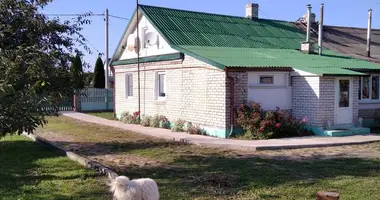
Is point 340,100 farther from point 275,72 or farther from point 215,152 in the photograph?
point 215,152

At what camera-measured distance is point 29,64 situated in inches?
273

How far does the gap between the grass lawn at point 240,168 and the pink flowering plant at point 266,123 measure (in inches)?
87.2

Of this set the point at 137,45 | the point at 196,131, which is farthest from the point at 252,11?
the point at 196,131

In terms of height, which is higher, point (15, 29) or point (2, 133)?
point (15, 29)

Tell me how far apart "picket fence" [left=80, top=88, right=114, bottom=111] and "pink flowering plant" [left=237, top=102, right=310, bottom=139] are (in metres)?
17.5

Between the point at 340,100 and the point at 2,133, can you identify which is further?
the point at 340,100

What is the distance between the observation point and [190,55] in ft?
51.4

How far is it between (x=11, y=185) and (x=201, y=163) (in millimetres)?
3933

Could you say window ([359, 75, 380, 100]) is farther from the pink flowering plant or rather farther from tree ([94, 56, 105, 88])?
tree ([94, 56, 105, 88])

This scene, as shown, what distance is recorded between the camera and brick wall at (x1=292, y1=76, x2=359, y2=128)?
14.4 metres

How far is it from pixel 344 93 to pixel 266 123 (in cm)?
357

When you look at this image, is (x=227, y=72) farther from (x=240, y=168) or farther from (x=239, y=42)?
(x=240, y=168)

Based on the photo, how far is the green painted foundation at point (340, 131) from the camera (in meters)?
14.1

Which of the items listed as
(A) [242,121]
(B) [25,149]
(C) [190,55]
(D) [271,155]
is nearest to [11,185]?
(B) [25,149]
